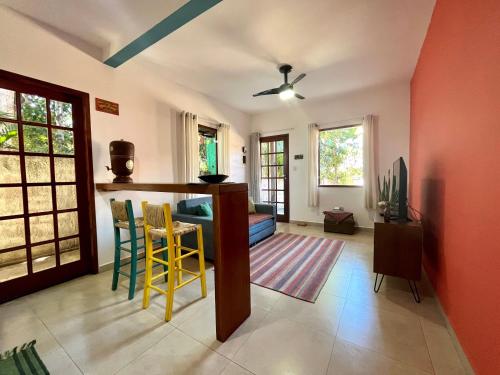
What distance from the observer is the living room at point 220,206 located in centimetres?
124

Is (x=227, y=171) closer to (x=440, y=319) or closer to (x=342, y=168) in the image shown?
(x=342, y=168)

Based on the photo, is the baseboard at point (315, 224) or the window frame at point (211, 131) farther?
the baseboard at point (315, 224)

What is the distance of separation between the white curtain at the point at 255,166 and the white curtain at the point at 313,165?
4.16 ft

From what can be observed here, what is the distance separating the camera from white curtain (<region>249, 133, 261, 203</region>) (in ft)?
16.8

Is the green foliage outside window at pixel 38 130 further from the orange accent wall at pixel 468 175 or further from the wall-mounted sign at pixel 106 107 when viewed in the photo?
the orange accent wall at pixel 468 175

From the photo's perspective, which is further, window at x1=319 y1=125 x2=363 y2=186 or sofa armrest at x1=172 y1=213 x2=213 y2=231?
window at x1=319 y1=125 x2=363 y2=186

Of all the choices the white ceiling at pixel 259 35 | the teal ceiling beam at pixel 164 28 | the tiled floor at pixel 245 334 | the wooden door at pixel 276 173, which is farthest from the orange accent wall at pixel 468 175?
the wooden door at pixel 276 173

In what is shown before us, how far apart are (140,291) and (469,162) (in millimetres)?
2803

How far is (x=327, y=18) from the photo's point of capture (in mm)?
2062

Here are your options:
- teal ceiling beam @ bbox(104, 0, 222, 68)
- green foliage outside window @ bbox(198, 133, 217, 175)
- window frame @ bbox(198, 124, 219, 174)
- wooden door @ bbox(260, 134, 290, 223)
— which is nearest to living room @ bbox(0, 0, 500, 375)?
teal ceiling beam @ bbox(104, 0, 222, 68)

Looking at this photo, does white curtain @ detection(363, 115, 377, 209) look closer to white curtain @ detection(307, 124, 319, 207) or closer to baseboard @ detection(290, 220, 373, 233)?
baseboard @ detection(290, 220, 373, 233)

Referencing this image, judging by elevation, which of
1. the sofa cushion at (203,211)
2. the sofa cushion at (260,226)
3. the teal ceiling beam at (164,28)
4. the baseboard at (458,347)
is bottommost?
the baseboard at (458,347)

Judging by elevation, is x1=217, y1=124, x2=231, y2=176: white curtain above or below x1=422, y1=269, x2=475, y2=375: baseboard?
above

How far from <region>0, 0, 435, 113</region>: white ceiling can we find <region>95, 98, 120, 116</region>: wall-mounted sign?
0.50 m
